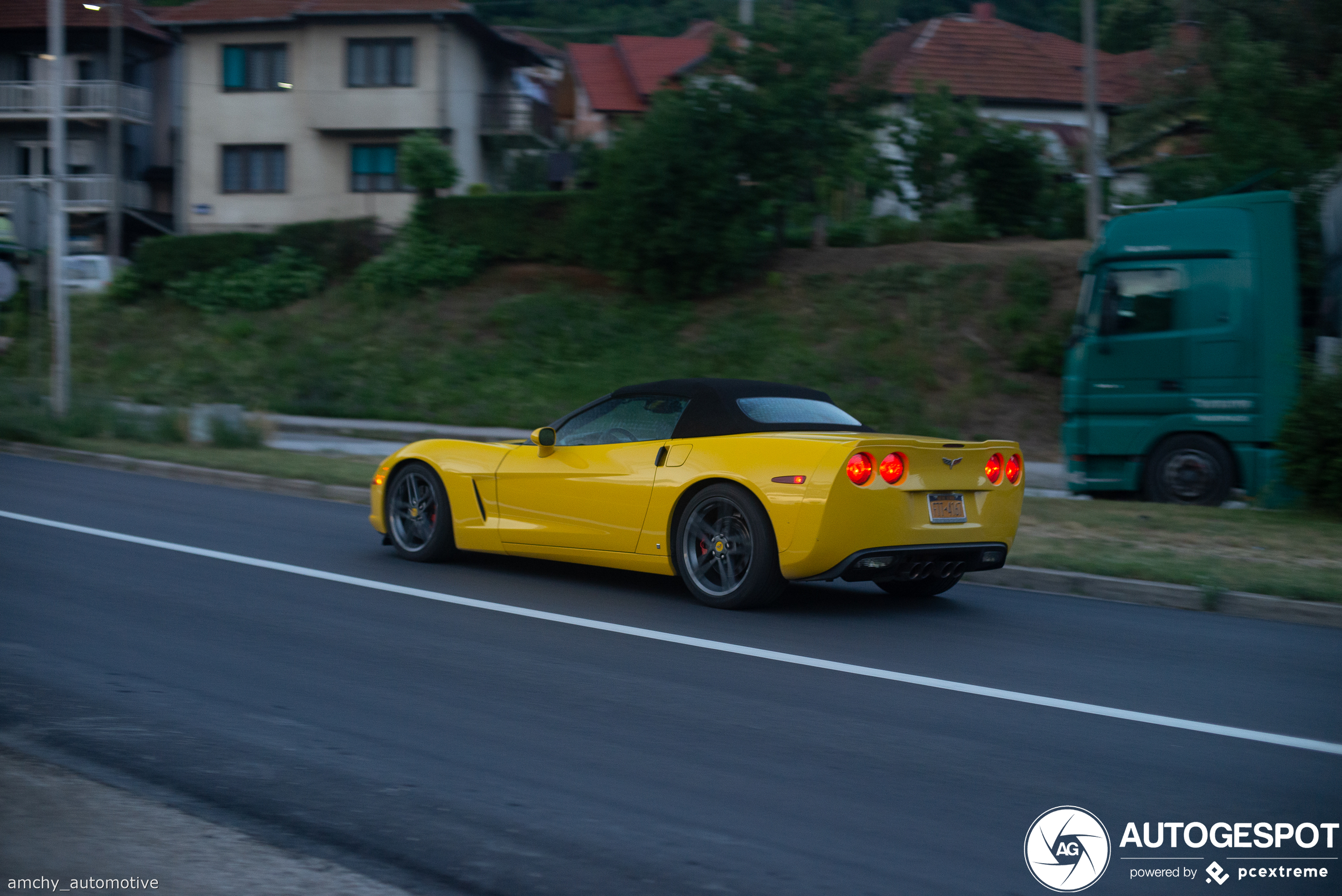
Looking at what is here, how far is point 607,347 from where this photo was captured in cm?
2819

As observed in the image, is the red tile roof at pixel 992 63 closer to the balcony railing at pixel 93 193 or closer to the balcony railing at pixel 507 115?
the balcony railing at pixel 507 115

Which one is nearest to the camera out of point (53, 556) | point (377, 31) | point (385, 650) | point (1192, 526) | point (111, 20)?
point (385, 650)

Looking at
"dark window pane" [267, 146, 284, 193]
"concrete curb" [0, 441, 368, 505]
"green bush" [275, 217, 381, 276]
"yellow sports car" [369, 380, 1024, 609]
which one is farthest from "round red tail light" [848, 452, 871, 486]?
"dark window pane" [267, 146, 284, 193]

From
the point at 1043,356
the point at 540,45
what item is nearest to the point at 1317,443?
the point at 1043,356

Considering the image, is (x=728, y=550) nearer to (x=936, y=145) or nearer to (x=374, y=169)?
(x=936, y=145)

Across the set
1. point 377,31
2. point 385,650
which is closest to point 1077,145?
point 377,31

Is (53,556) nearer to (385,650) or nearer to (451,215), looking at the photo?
(385,650)

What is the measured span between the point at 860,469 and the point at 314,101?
35.9 metres

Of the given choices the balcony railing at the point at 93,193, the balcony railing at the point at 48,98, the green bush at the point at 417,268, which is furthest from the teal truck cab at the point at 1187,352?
the balcony railing at the point at 48,98

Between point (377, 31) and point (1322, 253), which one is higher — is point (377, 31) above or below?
above

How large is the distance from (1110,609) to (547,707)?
434 centimetres

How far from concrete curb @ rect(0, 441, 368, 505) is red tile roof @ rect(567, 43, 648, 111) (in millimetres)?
35708

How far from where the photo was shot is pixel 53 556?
896cm

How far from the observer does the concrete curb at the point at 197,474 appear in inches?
538
